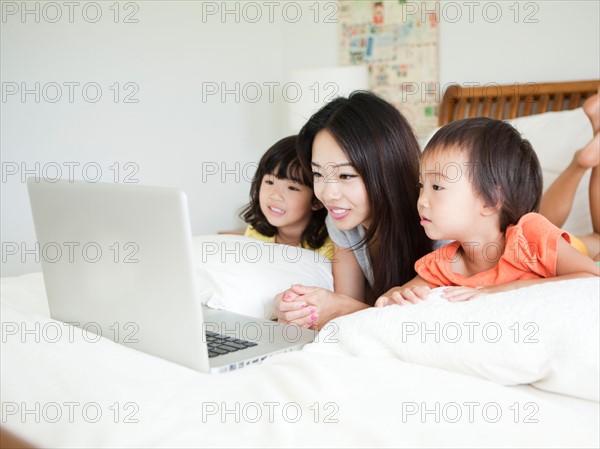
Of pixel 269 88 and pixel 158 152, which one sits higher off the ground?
pixel 269 88

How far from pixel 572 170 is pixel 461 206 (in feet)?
2.38

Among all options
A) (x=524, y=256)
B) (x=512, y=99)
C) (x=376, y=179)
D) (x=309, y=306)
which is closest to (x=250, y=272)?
(x=309, y=306)

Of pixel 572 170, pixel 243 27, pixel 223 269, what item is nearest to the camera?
pixel 223 269

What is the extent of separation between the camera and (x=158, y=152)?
9.71 feet

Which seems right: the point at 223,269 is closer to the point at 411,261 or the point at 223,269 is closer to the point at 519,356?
the point at 411,261

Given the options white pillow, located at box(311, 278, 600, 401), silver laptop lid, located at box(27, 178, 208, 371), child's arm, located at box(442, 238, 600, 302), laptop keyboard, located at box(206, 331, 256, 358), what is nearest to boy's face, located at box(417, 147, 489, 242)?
child's arm, located at box(442, 238, 600, 302)

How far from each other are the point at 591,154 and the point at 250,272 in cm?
90

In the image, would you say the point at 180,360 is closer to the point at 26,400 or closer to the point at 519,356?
the point at 26,400

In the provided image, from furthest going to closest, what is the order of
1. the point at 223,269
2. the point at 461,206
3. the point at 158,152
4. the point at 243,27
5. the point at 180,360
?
the point at 243,27
the point at 158,152
the point at 223,269
the point at 461,206
the point at 180,360

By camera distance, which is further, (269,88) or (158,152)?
(269,88)

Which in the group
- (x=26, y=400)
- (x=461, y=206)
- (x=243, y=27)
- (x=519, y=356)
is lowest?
(x=26, y=400)

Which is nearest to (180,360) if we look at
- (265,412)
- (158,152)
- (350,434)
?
(265,412)

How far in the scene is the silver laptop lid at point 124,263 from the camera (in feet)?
2.71

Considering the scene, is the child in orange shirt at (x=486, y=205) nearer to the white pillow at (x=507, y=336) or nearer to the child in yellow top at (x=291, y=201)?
the white pillow at (x=507, y=336)
